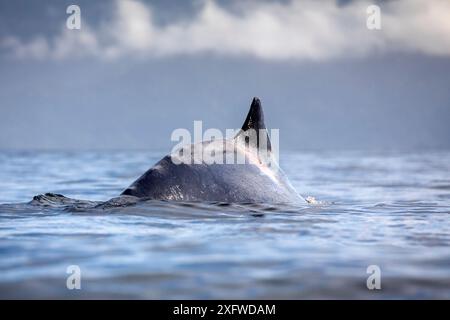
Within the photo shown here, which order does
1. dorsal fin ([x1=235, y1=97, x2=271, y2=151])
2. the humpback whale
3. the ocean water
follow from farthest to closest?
dorsal fin ([x1=235, y1=97, x2=271, y2=151])
the humpback whale
the ocean water

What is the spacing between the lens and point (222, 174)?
935 cm

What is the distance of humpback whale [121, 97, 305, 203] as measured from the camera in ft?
30.0

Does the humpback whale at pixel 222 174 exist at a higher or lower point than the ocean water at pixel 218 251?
higher

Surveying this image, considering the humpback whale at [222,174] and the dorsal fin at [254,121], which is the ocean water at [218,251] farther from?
the dorsal fin at [254,121]

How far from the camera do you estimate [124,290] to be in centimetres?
534

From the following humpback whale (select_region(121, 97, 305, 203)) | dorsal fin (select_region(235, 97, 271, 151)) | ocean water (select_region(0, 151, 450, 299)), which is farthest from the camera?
dorsal fin (select_region(235, 97, 271, 151))

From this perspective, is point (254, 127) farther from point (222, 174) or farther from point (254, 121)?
point (222, 174)

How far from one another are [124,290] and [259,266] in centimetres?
144

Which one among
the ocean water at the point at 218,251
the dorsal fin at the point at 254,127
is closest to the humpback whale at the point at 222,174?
the dorsal fin at the point at 254,127

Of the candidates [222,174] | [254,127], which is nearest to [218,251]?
[222,174]

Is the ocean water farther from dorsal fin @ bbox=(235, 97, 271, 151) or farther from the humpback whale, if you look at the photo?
dorsal fin @ bbox=(235, 97, 271, 151)

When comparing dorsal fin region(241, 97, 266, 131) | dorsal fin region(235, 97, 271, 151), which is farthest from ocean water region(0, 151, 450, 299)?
dorsal fin region(241, 97, 266, 131)

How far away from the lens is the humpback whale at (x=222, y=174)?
30.0ft
